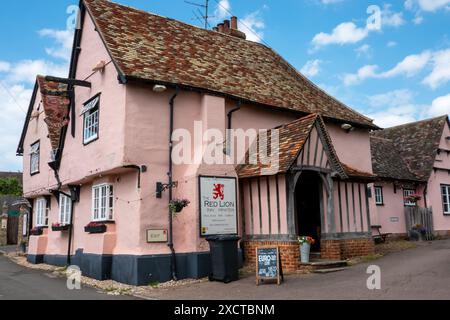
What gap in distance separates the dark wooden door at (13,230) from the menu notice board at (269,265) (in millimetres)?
29415

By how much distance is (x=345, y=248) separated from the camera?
48.5 feet

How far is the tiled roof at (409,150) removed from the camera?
77.3 ft

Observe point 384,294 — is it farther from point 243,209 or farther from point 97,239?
point 97,239

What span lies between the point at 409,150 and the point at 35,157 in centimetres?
2110

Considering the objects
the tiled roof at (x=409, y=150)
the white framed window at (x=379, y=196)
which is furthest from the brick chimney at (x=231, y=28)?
the white framed window at (x=379, y=196)

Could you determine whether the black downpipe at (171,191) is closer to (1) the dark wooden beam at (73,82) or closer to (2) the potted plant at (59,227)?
(1) the dark wooden beam at (73,82)

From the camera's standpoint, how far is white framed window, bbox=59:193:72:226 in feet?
57.7

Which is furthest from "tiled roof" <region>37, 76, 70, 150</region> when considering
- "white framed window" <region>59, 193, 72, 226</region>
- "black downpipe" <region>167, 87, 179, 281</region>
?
"black downpipe" <region>167, 87, 179, 281</region>

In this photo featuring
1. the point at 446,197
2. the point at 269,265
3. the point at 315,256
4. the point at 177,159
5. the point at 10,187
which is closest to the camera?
the point at 269,265

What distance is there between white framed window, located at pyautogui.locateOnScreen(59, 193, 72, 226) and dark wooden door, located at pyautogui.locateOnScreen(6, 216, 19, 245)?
19.4 m

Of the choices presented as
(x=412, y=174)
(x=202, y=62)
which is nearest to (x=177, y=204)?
(x=202, y=62)

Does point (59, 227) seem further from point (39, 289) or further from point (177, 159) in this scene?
point (177, 159)

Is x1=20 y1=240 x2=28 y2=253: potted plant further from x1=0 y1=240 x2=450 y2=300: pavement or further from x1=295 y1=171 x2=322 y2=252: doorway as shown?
x1=295 y1=171 x2=322 y2=252: doorway

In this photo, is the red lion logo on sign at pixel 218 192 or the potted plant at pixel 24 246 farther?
the potted plant at pixel 24 246
